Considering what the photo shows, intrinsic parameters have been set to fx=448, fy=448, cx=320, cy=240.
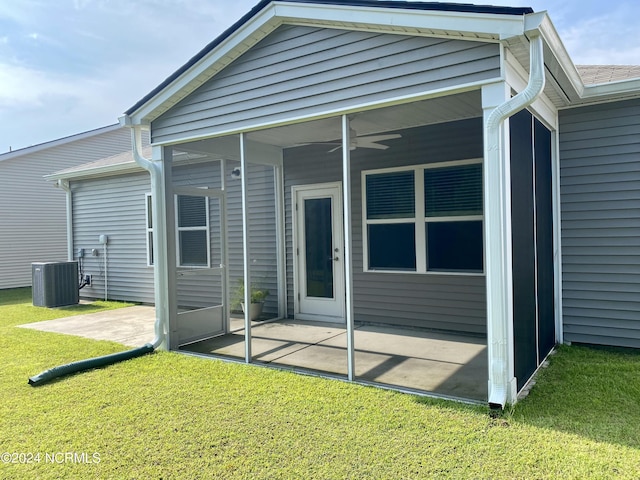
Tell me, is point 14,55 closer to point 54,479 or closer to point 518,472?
point 54,479

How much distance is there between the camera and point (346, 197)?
152 inches

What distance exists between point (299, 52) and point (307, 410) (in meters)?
3.07

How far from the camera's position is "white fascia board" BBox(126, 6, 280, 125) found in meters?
4.18

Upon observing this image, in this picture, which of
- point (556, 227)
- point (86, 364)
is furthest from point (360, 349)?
point (86, 364)

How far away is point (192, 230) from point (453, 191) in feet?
10.5

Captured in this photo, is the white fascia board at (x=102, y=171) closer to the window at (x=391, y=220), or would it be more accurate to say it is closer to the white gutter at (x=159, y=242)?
the white gutter at (x=159, y=242)

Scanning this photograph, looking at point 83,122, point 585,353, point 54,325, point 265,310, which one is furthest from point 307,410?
point 83,122

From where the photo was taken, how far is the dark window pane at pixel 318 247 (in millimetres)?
6461

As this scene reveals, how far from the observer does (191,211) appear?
551 centimetres

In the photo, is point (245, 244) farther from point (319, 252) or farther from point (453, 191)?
point (453, 191)

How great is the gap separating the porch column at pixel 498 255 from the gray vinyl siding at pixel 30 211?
41.9 feet

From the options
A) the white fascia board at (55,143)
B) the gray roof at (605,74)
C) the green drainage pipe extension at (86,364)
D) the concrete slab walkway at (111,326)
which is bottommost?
the concrete slab walkway at (111,326)

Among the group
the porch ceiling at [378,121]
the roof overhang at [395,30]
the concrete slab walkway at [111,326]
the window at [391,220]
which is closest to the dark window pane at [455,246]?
the window at [391,220]

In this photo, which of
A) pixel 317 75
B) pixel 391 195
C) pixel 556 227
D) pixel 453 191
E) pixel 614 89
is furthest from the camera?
pixel 391 195
